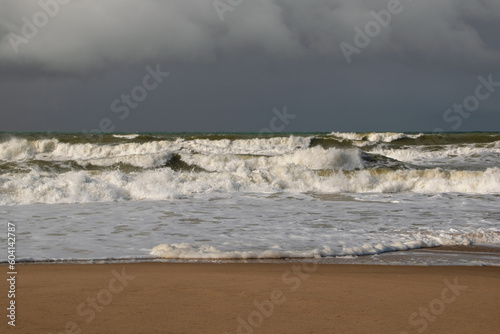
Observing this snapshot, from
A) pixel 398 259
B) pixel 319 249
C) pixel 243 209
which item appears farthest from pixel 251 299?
pixel 243 209

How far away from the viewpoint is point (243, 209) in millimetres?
11211

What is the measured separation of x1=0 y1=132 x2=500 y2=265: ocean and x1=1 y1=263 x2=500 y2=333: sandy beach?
0.90m

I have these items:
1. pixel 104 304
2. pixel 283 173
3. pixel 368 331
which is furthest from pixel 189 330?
pixel 283 173

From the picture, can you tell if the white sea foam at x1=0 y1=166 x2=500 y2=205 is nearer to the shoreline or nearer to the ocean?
the ocean

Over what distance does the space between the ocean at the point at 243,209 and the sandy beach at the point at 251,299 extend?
2.95 ft

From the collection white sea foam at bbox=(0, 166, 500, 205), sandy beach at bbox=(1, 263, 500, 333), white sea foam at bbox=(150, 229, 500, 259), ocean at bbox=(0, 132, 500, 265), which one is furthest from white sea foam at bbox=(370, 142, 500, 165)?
sandy beach at bbox=(1, 263, 500, 333)

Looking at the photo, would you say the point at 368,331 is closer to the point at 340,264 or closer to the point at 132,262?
the point at 340,264

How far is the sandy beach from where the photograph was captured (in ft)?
12.2

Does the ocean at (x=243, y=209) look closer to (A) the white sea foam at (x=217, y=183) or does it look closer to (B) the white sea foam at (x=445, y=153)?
(A) the white sea foam at (x=217, y=183)

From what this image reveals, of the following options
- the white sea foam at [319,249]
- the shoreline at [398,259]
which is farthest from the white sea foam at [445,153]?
the shoreline at [398,259]

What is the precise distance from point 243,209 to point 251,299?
6.78m

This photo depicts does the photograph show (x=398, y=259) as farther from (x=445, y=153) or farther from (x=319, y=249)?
(x=445, y=153)

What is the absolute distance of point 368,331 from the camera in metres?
3.63

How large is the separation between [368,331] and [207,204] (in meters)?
8.62
